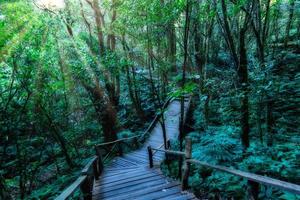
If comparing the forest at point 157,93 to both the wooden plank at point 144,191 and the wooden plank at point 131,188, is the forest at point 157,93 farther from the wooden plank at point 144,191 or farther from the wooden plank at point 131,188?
the wooden plank at point 131,188

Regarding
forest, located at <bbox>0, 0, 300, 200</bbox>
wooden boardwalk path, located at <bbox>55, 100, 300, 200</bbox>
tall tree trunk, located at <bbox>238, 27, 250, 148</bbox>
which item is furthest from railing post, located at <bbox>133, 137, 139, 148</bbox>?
tall tree trunk, located at <bbox>238, 27, 250, 148</bbox>

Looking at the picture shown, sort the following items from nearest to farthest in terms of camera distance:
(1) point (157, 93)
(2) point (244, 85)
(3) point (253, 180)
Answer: (3) point (253, 180) < (2) point (244, 85) < (1) point (157, 93)

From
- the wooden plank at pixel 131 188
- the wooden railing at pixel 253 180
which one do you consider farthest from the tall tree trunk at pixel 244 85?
the wooden plank at pixel 131 188

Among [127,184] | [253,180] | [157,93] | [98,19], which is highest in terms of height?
[98,19]

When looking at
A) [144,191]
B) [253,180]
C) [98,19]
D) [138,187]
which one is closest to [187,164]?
[144,191]

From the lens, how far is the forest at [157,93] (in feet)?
20.2

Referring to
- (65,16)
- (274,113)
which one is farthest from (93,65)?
(274,113)

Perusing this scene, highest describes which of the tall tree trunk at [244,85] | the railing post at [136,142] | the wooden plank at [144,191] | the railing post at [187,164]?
the tall tree trunk at [244,85]

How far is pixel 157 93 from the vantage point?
11.3m

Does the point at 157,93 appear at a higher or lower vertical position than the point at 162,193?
higher

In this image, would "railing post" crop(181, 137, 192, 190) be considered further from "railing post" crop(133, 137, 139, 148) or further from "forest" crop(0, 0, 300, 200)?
"railing post" crop(133, 137, 139, 148)

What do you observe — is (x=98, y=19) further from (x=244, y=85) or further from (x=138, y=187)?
(x=244, y=85)

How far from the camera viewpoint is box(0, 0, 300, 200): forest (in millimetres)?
6160

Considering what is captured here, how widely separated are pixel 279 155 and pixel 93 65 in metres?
7.76
